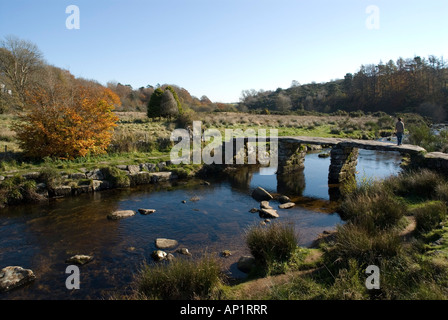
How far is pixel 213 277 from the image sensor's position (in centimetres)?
531

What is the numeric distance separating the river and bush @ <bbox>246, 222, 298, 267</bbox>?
635mm

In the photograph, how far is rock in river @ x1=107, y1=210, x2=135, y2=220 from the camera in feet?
33.4

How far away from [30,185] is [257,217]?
919 cm

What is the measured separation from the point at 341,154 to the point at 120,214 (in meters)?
11.2

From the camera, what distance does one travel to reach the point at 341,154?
15.2 m

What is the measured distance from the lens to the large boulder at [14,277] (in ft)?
20.1

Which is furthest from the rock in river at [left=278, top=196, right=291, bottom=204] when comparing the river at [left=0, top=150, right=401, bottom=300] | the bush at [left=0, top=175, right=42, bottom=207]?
the bush at [left=0, top=175, right=42, bottom=207]

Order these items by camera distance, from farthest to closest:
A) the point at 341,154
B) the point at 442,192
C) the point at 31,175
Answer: the point at 341,154 → the point at 31,175 → the point at 442,192

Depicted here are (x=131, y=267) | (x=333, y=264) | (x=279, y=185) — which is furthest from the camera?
(x=279, y=185)

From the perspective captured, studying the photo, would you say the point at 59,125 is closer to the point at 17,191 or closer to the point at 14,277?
the point at 17,191

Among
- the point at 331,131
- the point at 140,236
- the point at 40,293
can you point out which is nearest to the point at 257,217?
the point at 140,236

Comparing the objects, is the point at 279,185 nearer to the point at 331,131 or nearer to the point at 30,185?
the point at 30,185

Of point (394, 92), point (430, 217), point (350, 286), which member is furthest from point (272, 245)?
point (394, 92)

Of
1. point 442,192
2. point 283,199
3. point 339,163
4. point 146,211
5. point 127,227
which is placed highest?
point 339,163
